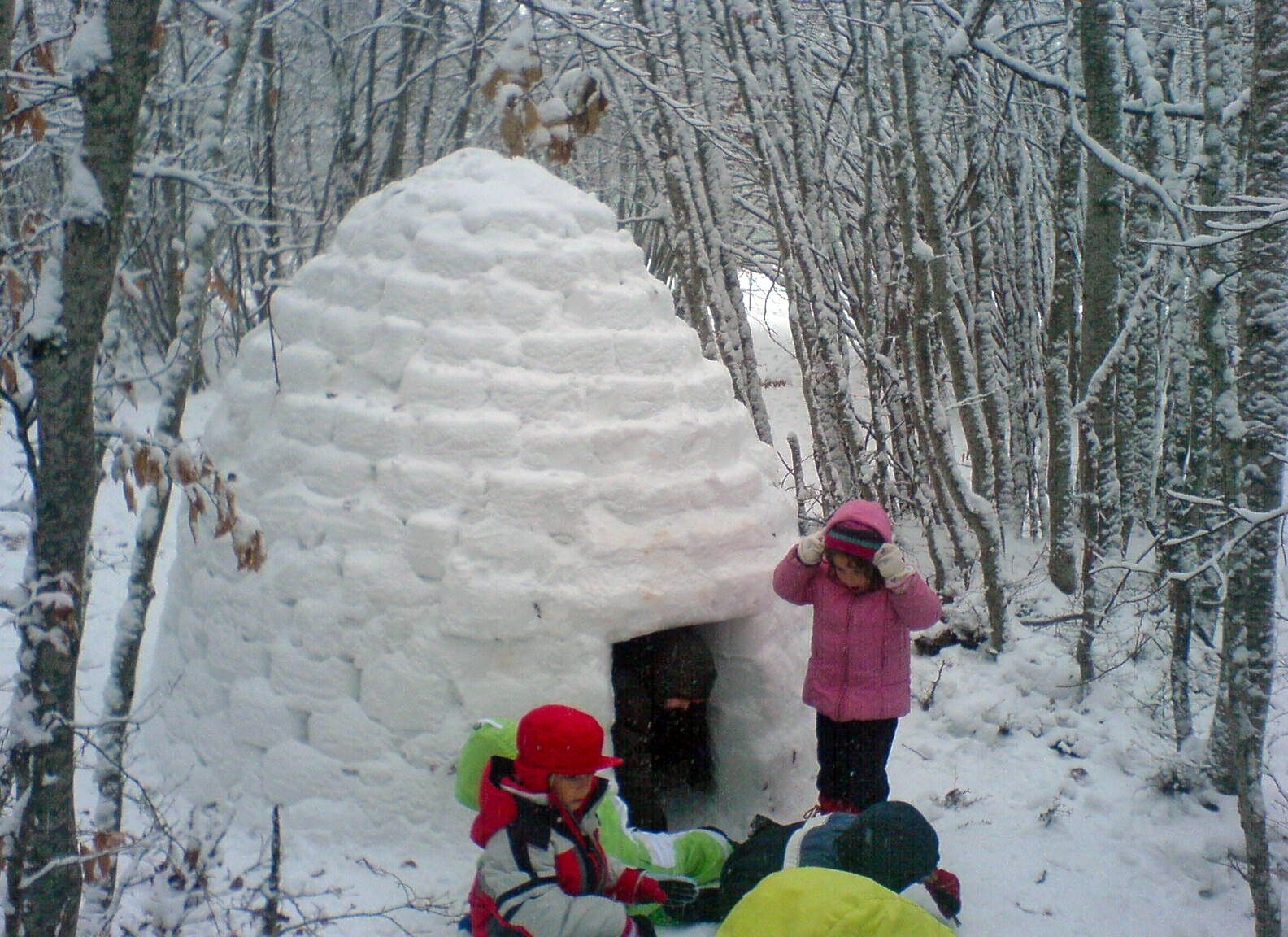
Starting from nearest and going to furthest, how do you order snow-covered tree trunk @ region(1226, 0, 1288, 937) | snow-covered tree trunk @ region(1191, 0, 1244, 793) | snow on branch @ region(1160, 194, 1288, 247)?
snow on branch @ region(1160, 194, 1288, 247) → snow-covered tree trunk @ region(1226, 0, 1288, 937) → snow-covered tree trunk @ region(1191, 0, 1244, 793)

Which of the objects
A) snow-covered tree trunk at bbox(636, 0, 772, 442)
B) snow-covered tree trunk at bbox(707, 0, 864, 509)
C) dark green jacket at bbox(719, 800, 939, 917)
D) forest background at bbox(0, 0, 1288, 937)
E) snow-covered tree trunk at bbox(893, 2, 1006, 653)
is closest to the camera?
forest background at bbox(0, 0, 1288, 937)

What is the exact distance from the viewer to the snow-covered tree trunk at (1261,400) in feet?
8.16

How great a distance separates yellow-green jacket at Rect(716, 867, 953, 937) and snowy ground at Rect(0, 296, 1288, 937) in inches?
45.6

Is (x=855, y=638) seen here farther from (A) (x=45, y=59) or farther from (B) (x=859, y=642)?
(A) (x=45, y=59)

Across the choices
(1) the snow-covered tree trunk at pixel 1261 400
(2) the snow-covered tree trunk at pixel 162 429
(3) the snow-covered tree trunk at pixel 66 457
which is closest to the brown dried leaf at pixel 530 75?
(2) the snow-covered tree trunk at pixel 162 429

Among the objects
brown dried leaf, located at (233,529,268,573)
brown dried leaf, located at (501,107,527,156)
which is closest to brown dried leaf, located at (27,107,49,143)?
brown dried leaf, located at (233,529,268,573)

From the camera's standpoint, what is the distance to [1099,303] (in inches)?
154

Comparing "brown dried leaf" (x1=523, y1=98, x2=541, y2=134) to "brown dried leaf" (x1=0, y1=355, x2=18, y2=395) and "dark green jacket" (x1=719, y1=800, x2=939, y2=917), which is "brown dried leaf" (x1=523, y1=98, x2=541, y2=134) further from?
"dark green jacket" (x1=719, y1=800, x2=939, y2=917)

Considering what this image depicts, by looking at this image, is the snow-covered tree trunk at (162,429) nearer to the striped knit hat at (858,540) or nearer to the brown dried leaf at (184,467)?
the brown dried leaf at (184,467)

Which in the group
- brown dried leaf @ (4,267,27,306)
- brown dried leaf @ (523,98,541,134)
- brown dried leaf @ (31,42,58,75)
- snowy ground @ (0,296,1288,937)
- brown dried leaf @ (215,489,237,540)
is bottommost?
snowy ground @ (0,296,1288,937)

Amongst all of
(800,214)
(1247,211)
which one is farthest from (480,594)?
(800,214)

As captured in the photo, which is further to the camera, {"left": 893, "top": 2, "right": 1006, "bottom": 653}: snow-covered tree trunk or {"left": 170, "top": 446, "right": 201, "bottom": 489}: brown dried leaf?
{"left": 893, "top": 2, "right": 1006, "bottom": 653}: snow-covered tree trunk

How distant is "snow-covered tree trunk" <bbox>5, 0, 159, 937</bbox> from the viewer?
1742 mm

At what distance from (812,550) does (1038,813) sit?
133 cm
